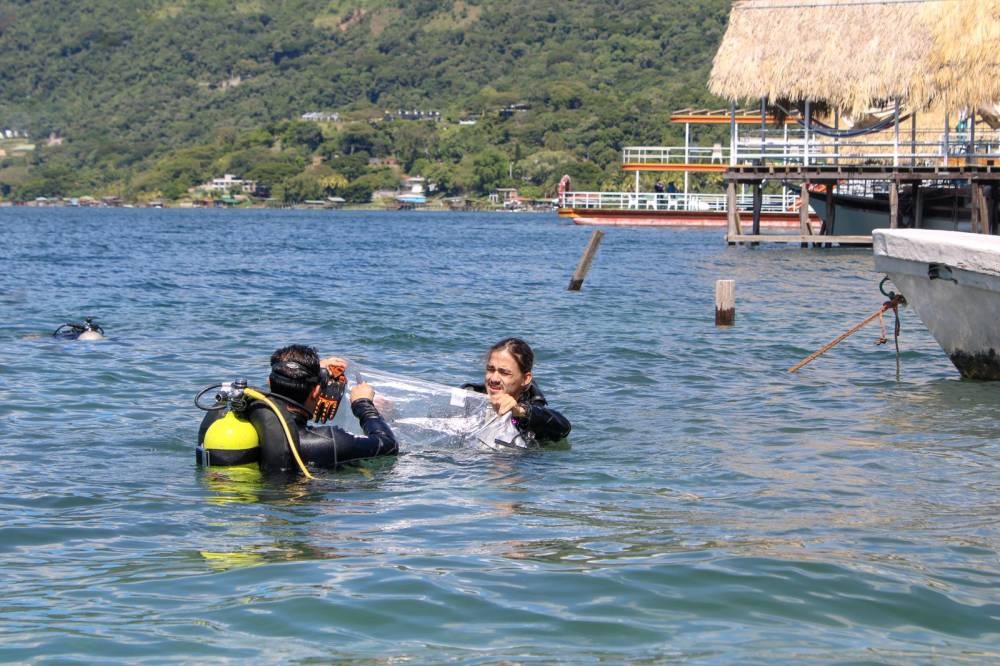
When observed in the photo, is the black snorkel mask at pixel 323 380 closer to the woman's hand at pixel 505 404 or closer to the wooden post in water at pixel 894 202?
the woman's hand at pixel 505 404

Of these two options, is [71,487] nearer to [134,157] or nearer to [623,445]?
[623,445]

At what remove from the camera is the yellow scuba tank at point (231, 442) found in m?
6.75

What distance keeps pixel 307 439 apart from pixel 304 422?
0.51 feet

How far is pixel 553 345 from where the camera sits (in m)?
14.7

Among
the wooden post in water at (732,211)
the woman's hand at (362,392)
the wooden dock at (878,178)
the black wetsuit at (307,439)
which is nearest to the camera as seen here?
the black wetsuit at (307,439)

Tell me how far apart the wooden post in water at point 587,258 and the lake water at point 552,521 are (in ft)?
18.3

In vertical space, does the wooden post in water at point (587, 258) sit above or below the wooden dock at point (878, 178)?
below

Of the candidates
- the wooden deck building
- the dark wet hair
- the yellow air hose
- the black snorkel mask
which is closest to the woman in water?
the black snorkel mask

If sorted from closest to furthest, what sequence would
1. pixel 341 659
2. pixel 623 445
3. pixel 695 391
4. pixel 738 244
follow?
1. pixel 341 659
2. pixel 623 445
3. pixel 695 391
4. pixel 738 244

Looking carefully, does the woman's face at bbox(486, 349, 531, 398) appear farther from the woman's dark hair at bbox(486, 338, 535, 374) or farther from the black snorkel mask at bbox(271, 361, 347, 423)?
the black snorkel mask at bbox(271, 361, 347, 423)

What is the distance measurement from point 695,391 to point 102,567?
6.48m

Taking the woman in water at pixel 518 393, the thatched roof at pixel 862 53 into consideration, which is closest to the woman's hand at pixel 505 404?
the woman in water at pixel 518 393

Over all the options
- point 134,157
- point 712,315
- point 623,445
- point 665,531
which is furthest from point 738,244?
point 134,157

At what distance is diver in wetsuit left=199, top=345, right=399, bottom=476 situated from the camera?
22.0 feet
